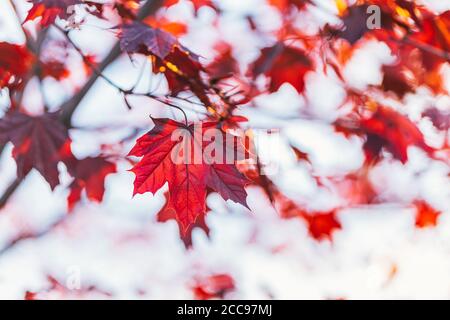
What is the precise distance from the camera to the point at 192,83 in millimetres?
1881

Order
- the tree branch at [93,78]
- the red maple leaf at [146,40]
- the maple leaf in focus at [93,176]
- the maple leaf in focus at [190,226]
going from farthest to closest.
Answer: the maple leaf in focus at [93,176] → the maple leaf in focus at [190,226] → the tree branch at [93,78] → the red maple leaf at [146,40]

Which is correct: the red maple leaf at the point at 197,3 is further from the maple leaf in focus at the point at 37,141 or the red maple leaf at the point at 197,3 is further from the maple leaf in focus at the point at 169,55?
the maple leaf in focus at the point at 37,141

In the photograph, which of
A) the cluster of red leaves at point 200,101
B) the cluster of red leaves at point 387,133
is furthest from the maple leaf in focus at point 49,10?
the cluster of red leaves at point 387,133

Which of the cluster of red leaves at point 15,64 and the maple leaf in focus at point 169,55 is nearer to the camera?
the maple leaf in focus at point 169,55

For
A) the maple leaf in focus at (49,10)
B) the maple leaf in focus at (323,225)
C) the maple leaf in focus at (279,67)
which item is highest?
→ the maple leaf in focus at (49,10)

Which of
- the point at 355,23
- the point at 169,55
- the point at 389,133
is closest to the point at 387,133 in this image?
the point at 389,133

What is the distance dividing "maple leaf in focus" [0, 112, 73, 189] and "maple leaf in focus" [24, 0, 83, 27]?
0.42 meters

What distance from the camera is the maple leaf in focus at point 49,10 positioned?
71.1 inches

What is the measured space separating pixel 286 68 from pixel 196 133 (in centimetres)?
109

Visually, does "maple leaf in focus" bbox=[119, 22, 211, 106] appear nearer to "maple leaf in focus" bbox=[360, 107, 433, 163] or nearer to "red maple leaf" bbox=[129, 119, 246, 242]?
"red maple leaf" bbox=[129, 119, 246, 242]

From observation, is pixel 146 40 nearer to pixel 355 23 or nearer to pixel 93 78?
pixel 93 78

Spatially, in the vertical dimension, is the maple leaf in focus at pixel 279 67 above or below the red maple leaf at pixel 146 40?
below

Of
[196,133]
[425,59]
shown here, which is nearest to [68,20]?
[196,133]

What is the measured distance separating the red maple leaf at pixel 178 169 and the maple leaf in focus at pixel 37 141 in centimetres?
43
